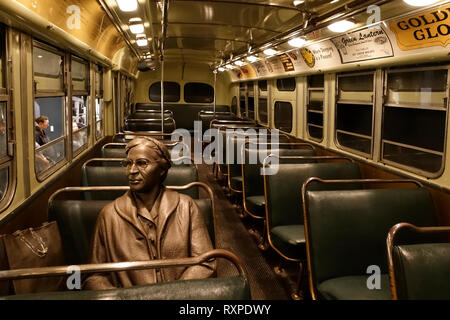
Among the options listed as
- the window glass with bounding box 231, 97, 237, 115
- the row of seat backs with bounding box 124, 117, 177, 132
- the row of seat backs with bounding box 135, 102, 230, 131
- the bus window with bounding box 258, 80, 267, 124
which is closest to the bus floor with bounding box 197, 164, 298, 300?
the row of seat backs with bounding box 124, 117, 177, 132

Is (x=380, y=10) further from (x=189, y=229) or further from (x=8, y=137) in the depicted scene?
(x=8, y=137)

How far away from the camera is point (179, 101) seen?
1441cm

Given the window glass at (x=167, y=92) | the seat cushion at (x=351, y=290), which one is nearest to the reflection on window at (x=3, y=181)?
the seat cushion at (x=351, y=290)

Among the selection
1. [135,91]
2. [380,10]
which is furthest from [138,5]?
[135,91]

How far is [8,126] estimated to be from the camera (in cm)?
266

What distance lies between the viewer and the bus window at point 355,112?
466 cm

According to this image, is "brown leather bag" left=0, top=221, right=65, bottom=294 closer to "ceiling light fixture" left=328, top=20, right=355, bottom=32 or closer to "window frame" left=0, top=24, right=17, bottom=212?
"window frame" left=0, top=24, right=17, bottom=212

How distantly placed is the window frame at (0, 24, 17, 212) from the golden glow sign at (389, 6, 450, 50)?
10.1ft

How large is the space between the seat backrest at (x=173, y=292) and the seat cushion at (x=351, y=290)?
1.24 m

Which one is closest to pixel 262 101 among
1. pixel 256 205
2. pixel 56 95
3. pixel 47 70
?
pixel 256 205

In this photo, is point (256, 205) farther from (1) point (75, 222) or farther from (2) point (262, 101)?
(2) point (262, 101)

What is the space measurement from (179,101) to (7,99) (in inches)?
470

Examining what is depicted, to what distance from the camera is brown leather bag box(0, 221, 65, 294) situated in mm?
2160

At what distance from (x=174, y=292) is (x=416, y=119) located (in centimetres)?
354
